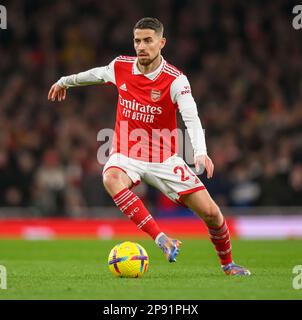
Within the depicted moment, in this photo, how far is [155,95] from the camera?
31.1 ft

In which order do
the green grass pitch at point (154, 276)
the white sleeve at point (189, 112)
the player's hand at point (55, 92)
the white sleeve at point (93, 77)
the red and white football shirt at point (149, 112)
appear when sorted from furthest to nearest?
1. the player's hand at point (55, 92)
2. the white sleeve at point (93, 77)
3. the red and white football shirt at point (149, 112)
4. the white sleeve at point (189, 112)
5. the green grass pitch at point (154, 276)

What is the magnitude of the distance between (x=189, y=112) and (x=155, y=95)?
465 millimetres

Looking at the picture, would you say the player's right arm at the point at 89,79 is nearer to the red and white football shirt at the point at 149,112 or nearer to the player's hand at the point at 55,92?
the player's hand at the point at 55,92

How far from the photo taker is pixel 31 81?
2134 cm

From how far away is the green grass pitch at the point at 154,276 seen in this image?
7734mm

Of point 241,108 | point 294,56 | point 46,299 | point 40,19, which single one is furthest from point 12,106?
point 46,299

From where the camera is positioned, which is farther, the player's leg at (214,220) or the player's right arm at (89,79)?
the player's right arm at (89,79)

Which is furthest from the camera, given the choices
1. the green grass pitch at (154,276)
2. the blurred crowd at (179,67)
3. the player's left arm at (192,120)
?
the blurred crowd at (179,67)

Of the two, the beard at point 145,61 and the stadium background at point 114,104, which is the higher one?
the stadium background at point 114,104

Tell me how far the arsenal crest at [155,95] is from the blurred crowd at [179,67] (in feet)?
28.7

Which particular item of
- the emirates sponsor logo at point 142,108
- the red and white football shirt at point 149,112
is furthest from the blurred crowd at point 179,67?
the emirates sponsor logo at point 142,108

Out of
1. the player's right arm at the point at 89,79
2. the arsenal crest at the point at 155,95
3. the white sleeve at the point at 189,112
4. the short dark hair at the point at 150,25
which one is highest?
the short dark hair at the point at 150,25
